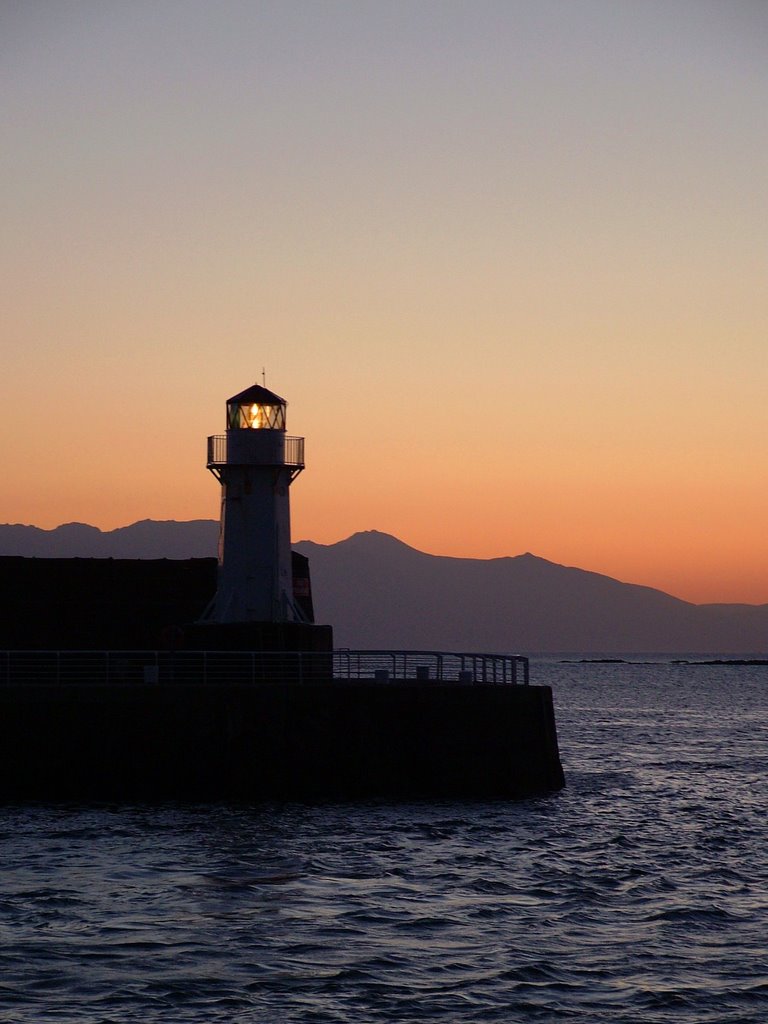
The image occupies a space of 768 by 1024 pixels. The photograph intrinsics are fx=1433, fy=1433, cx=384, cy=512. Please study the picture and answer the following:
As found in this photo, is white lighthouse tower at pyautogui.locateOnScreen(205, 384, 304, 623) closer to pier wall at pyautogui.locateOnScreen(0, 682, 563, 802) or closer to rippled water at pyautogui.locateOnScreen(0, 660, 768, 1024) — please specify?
pier wall at pyautogui.locateOnScreen(0, 682, 563, 802)

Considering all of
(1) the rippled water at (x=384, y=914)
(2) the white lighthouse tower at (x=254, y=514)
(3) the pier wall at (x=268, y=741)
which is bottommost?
(1) the rippled water at (x=384, y=914)

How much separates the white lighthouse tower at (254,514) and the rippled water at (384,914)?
8.38m

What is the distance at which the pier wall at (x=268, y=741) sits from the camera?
107 ft

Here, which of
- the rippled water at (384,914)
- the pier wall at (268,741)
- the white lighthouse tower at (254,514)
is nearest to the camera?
the rippled water at (384,914)

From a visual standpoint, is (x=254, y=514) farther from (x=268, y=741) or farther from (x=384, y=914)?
(x=384, y=914)

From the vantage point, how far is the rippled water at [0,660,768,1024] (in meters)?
17.4

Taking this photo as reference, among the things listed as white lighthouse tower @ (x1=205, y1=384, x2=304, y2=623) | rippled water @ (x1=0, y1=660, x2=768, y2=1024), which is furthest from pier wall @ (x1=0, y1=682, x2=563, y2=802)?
white lighthouse tower @ (x1=205, y1=384, x2=304, y2=623)

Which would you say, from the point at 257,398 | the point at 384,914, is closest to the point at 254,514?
the point at 257,398

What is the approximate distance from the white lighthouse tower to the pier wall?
5.02m

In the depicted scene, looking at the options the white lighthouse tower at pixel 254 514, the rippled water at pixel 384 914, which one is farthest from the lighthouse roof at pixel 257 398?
the rippled water at pixel 384 914

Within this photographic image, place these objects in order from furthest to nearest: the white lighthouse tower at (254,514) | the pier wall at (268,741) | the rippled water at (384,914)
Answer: the white lighthouse tower at (254,514) → the pier wall at (268,741) → the rippled water at (384,914)

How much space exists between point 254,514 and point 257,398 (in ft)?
10.9

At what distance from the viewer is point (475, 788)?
35.3 meters

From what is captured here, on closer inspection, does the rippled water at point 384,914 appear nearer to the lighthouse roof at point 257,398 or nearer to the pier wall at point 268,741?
the pier wall at point 268,741
